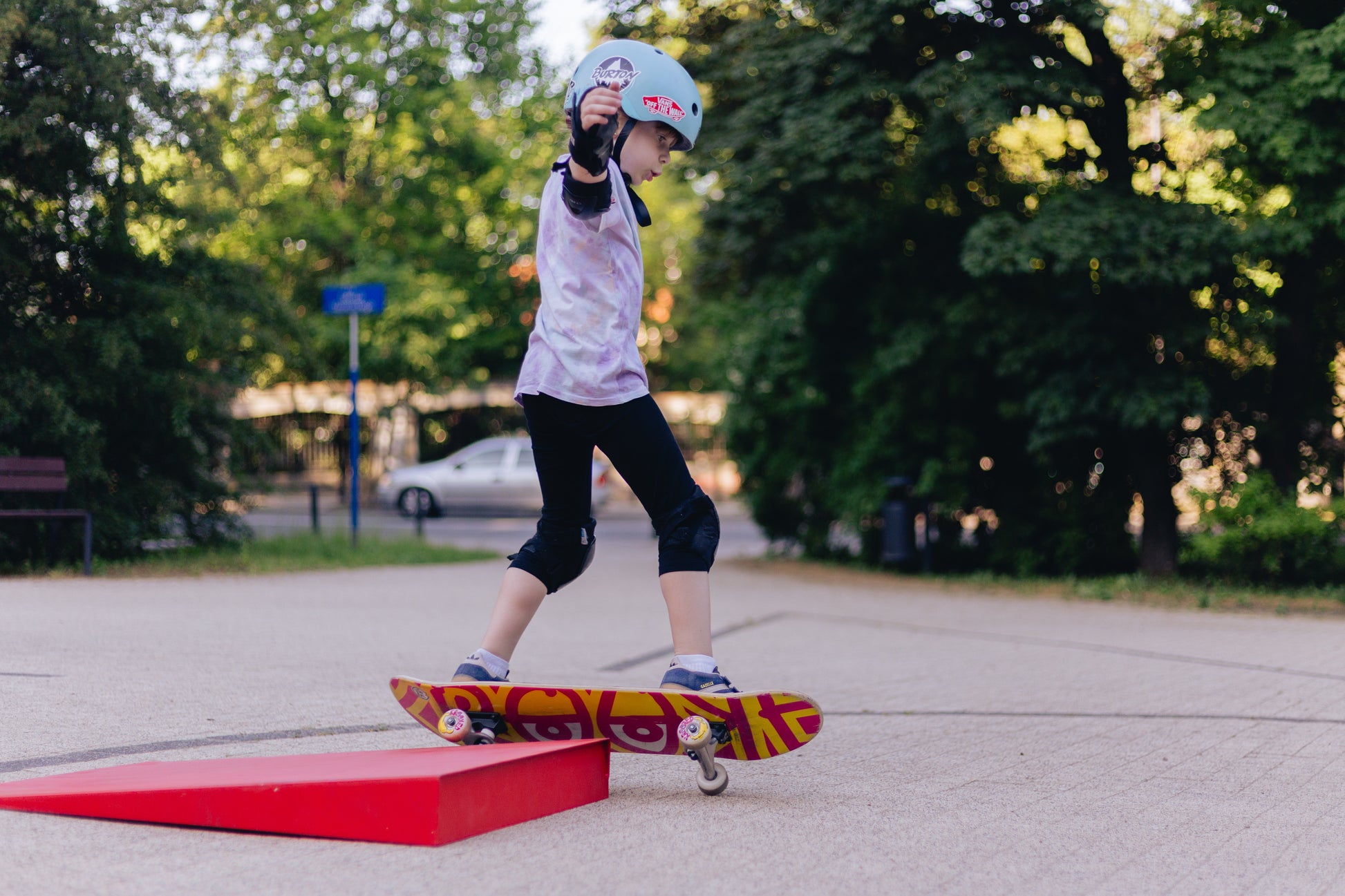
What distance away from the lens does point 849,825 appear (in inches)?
130

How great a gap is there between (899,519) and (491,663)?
9.48m

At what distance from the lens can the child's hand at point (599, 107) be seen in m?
3.20

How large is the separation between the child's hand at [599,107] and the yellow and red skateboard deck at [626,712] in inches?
60.7

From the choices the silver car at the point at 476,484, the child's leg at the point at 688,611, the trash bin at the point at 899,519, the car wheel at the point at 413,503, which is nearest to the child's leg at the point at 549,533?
the child's leg at the point at 688,611

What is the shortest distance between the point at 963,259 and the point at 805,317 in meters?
2.87

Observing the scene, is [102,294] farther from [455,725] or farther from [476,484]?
[476,484]

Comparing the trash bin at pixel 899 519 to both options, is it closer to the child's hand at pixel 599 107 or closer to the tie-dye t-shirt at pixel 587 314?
the tie-dye t-shirt at pixel 587 314

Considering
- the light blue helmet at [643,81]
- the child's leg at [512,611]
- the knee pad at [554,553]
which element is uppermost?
the light blue helmet at [643,81]

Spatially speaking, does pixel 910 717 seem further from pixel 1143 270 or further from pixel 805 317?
pixel 805 317

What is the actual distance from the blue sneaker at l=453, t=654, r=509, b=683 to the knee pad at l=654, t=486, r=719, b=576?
1.93ft

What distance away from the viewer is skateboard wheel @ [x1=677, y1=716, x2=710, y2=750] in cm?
326

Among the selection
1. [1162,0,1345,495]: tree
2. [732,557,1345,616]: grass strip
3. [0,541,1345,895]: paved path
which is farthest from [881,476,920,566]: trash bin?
[0,541,1345,895]: paved path

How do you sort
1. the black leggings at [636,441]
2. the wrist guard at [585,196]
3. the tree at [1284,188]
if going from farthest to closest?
the tree at [1284,188] → the black leggings at [636,441] → the wrist guard at [585,196]

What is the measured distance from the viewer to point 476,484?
24.5 m
